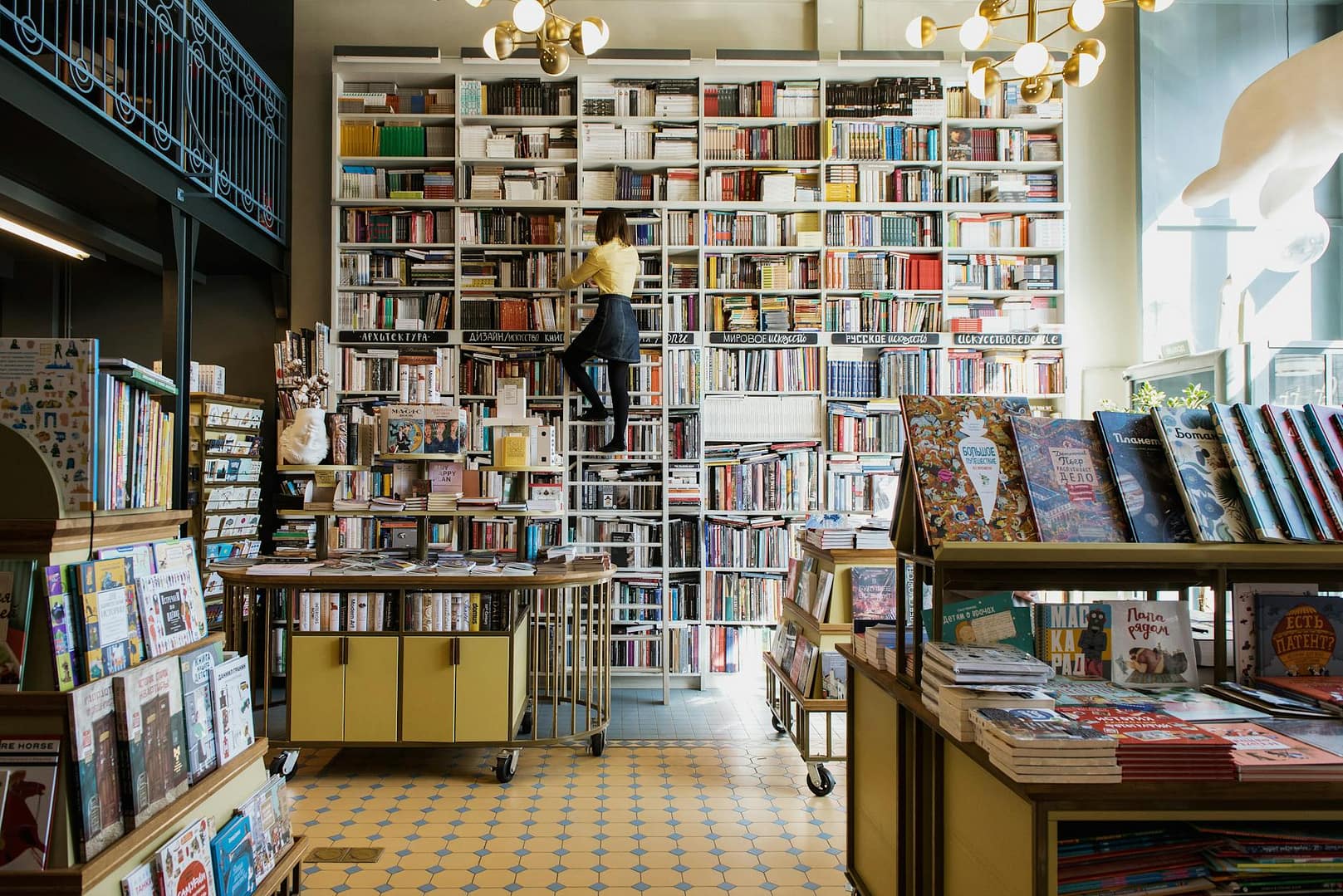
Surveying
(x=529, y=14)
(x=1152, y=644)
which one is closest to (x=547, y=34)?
(x=529, y=14)

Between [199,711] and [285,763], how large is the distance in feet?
7.69

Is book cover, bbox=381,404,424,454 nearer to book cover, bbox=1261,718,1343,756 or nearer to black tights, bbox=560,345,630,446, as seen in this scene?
black tights, bbox=560,345,630,446

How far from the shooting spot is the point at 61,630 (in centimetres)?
162

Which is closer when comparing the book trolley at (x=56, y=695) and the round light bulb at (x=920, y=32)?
the book trolley at (x=56, y=695)

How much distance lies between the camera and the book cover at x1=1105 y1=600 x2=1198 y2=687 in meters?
2.27

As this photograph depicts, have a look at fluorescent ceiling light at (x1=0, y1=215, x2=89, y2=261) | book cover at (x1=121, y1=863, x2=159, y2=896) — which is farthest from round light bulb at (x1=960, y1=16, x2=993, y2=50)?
fluorescent ceiling light at (x1=0, y1=215, x2=89, y2=261)

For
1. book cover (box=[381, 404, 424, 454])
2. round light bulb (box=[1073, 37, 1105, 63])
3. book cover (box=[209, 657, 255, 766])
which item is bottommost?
book cover (box=[209, 657, 255, 766])

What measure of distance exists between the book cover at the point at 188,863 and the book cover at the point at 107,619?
39cm

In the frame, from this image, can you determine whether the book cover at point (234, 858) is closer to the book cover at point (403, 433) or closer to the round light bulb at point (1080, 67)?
the book cover at point (403, 433)

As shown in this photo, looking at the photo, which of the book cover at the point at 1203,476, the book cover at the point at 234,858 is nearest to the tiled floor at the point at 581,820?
the book cover at the point at 234,858

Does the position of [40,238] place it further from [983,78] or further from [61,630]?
[983,78]

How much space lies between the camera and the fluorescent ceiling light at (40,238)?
16.8 feet

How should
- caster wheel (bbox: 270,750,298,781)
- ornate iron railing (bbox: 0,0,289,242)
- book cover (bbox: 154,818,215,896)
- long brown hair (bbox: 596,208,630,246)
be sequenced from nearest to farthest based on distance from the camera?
book cover (bbox: 154,818,215,896) < caster wheel (bbox: 270,750,298,781) < ornate iron railing (bbox: 0,0,289,242) < long brown hair (bbox: 596,208,630,246)

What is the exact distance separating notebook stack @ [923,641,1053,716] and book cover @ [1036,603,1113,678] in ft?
0.92
